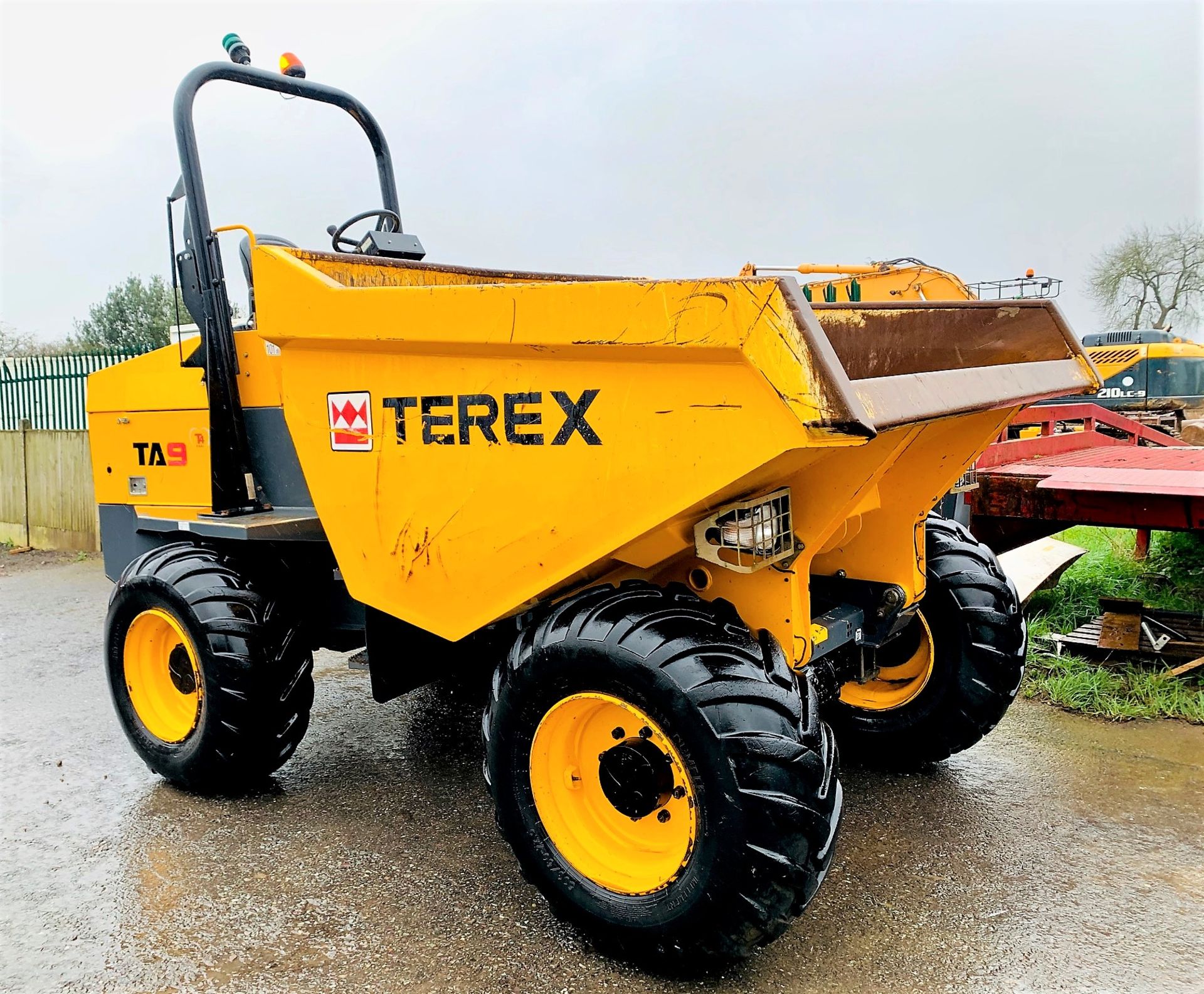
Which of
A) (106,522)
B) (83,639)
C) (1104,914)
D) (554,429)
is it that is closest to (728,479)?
(554,429)

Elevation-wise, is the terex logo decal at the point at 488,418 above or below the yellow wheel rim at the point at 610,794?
above

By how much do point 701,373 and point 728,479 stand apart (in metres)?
0.25

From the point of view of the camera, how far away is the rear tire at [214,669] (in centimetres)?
318

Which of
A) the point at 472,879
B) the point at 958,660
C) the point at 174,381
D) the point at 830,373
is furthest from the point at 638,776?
the point at 174,381

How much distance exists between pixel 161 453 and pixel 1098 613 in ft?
16.1

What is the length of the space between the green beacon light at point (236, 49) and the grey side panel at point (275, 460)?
1.38 m

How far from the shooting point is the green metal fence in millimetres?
9508

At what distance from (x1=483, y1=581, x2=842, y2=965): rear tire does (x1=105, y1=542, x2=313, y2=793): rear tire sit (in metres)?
1.15

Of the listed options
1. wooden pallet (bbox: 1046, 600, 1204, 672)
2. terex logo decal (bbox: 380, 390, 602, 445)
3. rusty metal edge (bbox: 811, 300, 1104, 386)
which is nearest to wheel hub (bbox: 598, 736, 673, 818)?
terex logo decal (bbox: 380, 390, 602, 445)

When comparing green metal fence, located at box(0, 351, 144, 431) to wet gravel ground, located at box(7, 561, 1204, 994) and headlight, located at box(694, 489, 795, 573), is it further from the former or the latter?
headlight, located at box(694, 489, 795, 573)

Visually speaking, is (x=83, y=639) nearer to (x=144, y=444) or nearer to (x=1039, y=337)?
(x=144, y=444)

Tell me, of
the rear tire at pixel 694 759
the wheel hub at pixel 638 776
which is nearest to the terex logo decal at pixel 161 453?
the rear tire at pixel 694 759

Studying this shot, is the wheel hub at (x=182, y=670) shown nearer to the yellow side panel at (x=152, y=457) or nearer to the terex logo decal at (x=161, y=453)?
the yellow side panel at (x=152, y=457)

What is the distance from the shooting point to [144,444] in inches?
157
